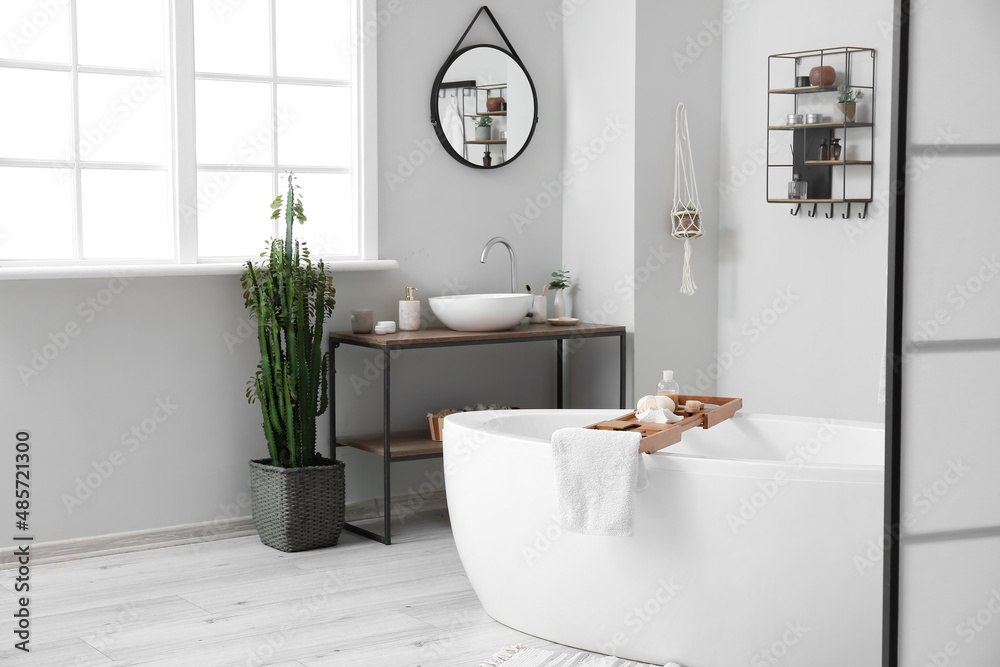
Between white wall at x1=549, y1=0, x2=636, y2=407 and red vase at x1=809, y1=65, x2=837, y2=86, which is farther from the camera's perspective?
white wall at x1=549, y1=0, x2=636, y2=407

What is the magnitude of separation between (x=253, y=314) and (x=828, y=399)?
2.40m

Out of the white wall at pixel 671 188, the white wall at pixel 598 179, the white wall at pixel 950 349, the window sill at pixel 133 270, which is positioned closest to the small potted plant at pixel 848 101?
the white wall at pixel 671 188

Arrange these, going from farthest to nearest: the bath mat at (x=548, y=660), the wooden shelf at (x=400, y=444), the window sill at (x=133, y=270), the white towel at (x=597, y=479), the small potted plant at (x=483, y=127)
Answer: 1. the small potted plant at (x=483, y=127)
2. the wooden shelf at (x=400, y=444)
3. the window sill at (x=133, y=270)
4. the bath mat at (x=548, y=660)
5. the white towel at (x=597, y=479)

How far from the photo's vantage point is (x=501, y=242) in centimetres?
456

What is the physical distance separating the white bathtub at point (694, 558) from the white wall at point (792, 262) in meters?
1.09

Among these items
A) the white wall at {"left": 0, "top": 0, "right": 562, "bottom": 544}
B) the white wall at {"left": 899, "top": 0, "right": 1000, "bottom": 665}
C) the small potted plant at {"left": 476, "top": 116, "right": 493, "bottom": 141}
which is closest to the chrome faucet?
the white wall at {"left": 0, "top": 0, "right": 562, "bottom": 544}

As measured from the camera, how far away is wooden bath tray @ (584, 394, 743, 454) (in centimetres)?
281

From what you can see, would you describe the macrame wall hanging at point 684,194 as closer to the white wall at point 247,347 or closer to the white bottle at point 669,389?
the white wall at point 247,347

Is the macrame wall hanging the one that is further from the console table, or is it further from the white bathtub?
the white bathtub

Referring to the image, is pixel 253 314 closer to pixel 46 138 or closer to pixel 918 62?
pixel 46 138

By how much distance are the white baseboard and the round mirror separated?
63.1 inches

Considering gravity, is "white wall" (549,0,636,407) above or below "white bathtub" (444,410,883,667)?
above

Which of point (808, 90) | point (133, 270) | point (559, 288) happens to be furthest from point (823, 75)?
point (133, 270)

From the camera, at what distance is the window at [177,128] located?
3797mm
